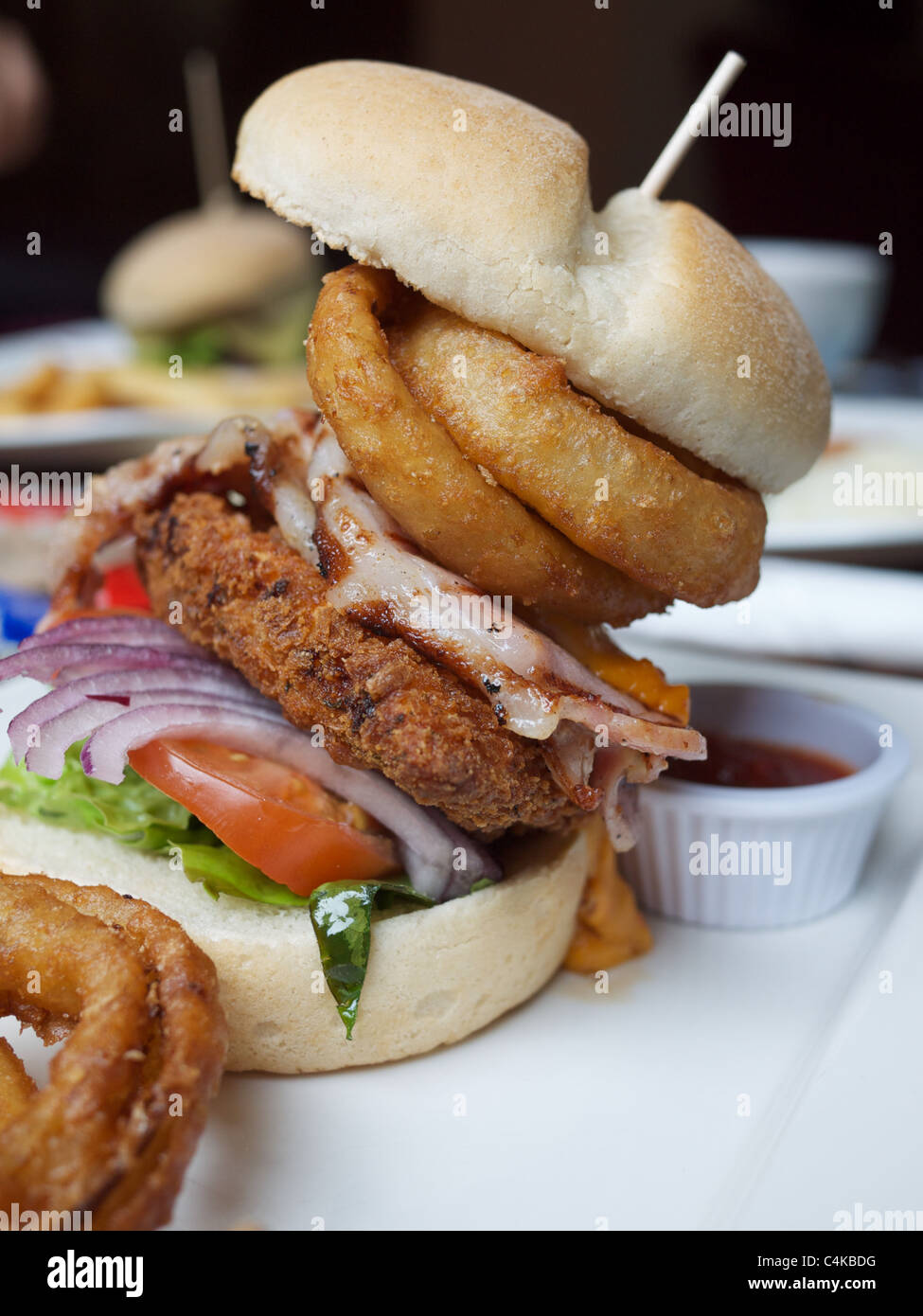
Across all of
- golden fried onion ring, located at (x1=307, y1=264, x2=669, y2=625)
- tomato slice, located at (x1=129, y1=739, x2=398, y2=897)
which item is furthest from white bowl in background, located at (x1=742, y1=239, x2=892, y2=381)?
tomato slice, located at (x1=129, y1=739, x2=398, y2=897)

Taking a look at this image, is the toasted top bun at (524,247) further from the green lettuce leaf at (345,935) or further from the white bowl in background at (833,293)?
the white bowl in background at (833,293)

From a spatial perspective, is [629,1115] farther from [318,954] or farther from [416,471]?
[416,471]

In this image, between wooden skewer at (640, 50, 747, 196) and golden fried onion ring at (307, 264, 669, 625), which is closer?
golden fried onion ring at (307, 264, 669, 625)

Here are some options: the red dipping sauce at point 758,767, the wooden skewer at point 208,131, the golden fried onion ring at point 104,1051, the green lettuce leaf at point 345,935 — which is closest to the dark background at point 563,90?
the wooden skewer at point 208,131

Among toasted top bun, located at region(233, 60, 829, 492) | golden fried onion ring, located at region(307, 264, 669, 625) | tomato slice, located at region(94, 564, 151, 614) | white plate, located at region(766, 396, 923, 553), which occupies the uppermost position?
toasted top bun, located at region(233, 60, 829, 492)

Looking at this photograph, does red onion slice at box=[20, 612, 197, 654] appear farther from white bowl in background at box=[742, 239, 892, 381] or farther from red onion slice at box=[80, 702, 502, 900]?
white bowl in background at box=[742, 239, 892, 381]

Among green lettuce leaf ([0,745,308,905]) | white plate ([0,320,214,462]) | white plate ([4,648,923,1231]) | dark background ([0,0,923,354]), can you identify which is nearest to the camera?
white plate ([4,648,923,1231])
